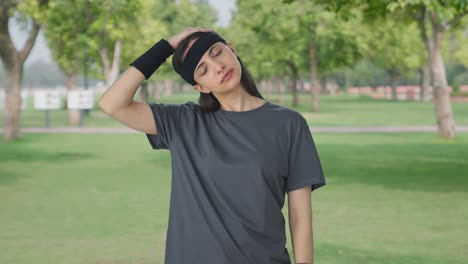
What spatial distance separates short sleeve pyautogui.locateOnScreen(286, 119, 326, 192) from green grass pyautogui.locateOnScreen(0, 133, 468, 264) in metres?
5.31

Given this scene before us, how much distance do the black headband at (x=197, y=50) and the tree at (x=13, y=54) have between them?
22.4 meters

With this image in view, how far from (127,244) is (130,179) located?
657 cm

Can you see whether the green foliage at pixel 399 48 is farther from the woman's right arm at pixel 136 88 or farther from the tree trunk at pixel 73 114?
the woman's right arm at pixel 136 88

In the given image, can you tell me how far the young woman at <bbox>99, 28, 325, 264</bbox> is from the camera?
3.07 m

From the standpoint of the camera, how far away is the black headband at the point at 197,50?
3197 millimetres

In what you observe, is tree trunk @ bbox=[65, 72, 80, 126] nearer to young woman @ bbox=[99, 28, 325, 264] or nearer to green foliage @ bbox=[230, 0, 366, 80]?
green foliage @ bbox=[230, 0, 366, 80]

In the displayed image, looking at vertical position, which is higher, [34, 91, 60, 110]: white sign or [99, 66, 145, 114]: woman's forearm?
[99, 66, 145, 114]: woman's forearm

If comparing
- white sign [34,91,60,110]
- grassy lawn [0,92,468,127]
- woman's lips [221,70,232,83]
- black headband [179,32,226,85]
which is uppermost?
black headband [179,32,226,85]

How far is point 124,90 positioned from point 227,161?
0.53 meters

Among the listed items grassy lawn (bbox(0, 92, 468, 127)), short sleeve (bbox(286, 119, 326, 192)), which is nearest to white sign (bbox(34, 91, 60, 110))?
grassy lawn (bbox(0, 92, 468, 127))

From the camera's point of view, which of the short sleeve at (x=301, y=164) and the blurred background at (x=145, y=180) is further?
the blurred background at (x=145, y=180)

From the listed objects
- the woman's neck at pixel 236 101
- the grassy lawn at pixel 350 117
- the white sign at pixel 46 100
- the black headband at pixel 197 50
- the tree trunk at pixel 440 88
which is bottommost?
the grassy lawn at pixel 350 117

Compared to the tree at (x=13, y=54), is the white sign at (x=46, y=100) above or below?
below

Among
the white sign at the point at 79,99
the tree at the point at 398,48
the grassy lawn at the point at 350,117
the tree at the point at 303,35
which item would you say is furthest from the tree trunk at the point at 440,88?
the tree at the point at 398,48
